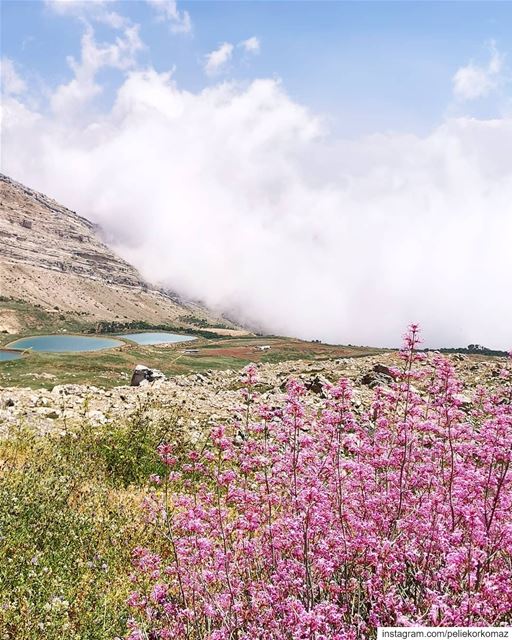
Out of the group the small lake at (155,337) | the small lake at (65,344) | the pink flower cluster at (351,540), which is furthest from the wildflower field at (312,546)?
the small lake at (155,337)

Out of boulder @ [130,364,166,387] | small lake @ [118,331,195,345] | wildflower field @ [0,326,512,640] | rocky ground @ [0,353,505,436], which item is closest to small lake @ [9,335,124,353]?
small lake @ [118,331,195,345]

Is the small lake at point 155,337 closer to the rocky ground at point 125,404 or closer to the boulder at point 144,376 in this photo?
the boulder at point 144,376

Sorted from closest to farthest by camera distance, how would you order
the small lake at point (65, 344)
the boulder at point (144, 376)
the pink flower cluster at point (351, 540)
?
the pink flower cluster at point (351, 540) → the boulder at point (144, 376) → the small lake at point (65, 344)

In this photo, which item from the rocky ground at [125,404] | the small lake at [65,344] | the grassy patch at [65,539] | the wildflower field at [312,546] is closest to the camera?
the wildflower field at [312,546]

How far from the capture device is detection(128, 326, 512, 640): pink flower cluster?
407 cm

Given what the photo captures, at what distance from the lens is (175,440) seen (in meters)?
14.8

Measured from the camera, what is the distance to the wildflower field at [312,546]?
4188 millimetres

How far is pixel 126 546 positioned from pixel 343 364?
4010 centimetres

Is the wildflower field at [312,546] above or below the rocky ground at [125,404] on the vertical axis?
above

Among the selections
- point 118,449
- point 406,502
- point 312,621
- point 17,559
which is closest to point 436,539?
point 406,502

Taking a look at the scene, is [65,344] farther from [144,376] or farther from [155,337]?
[144,376]

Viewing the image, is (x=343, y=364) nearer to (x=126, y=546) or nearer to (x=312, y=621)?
(x=126, y=546)

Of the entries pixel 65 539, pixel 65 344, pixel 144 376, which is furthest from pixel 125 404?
pixel 65 344

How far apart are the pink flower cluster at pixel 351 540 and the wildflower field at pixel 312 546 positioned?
24 millimetres
